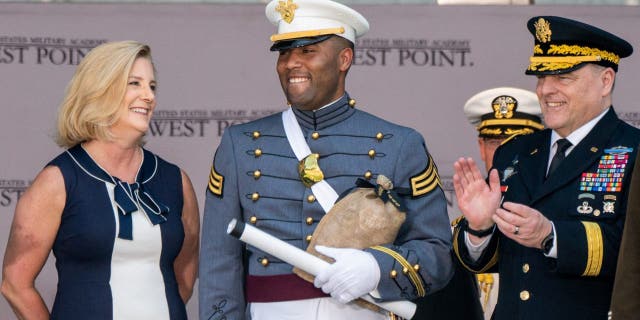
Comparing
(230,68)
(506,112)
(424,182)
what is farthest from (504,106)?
(424,182)

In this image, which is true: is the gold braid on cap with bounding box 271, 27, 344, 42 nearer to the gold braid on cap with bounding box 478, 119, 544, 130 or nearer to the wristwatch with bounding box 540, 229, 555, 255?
the wristwatch with bounding box 540, 229, 555, 255

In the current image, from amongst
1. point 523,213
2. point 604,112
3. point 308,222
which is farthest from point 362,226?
point 604,112

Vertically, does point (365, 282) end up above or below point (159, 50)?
below

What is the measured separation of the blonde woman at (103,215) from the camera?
5.34 meters

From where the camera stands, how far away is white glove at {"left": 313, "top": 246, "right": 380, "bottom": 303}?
482 cm

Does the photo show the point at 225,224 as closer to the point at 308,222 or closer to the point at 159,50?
the point at 308,222

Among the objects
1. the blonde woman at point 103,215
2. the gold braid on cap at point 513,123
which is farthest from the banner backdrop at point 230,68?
the blonde woman at point 103,215

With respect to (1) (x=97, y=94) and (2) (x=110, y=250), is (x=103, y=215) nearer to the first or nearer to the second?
(2) (x=110, y=250)

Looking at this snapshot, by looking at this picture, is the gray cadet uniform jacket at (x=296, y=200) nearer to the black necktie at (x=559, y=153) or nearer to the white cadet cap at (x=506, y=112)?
the black necktie at (x=559, y=153)

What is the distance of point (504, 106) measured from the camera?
267 inches

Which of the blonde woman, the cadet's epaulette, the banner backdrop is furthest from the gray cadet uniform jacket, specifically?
the banner backdrop

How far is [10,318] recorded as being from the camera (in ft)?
23.2

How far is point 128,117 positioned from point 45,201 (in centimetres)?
43

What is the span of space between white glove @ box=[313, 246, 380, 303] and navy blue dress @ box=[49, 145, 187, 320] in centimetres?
79
